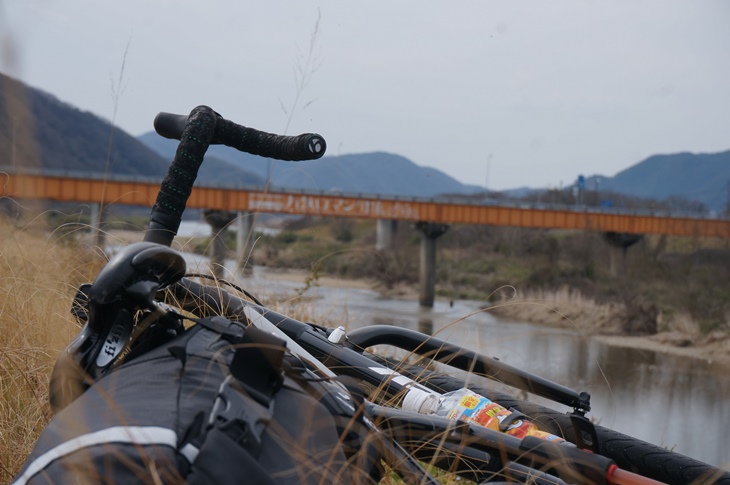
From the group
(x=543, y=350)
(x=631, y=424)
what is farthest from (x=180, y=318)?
(x=543, y=350)

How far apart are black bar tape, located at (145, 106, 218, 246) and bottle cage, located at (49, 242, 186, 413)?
214 millimetres

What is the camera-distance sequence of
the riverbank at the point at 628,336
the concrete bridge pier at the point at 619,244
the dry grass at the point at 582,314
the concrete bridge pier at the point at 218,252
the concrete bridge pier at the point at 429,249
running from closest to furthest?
the concrete bridge pier at the point at 218,252 → the riverbank at the point at 628,336 → the dry grass at the point at 582,314 → the concrete bridge pier at the point at 429,249 → the concrete bridge pier at the point at 619,244

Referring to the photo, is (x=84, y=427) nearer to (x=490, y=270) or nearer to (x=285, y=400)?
(x=285, y=400)

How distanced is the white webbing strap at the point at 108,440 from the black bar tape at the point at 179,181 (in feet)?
1.64

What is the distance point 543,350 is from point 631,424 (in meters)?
8.08

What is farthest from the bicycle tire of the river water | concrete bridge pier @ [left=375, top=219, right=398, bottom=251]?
concrete bridge pier @ [left=375, top=219, right=398, bottom=251]

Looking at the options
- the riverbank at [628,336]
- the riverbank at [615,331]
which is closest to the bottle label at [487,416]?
the riverbank at [615,331]

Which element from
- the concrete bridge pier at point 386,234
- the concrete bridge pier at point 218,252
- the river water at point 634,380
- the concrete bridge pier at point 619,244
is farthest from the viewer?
the concrete bridge pier at point 386,234

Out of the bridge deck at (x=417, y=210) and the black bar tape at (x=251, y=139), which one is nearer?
the black bar tape at (x=251, y=139)

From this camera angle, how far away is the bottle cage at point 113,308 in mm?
1103

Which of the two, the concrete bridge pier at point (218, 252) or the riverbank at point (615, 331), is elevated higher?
the concrete bridge pier at point (218, 252)

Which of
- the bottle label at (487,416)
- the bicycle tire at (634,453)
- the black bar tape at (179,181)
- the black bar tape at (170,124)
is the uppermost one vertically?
the black bar tape at (170,124)

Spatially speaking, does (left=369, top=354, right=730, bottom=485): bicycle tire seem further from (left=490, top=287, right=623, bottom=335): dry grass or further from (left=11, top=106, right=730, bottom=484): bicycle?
(left=490, top=287, right=623, bottom=335): dry grass

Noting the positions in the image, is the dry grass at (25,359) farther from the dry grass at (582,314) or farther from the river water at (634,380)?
the dry grass at (582,314)
